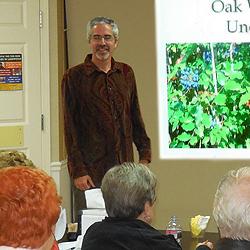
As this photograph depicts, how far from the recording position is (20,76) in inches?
183

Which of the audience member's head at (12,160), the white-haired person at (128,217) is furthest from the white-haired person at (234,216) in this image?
the audience member's head at (12,160)

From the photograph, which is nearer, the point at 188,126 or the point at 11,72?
the point at 11,72

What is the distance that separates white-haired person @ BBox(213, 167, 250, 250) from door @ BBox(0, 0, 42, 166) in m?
2.98

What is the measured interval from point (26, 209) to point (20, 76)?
3.24 m

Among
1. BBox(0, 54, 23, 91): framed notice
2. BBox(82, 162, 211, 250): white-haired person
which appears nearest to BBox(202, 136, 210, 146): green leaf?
BBox(0, 54, 23, 91): framed notice

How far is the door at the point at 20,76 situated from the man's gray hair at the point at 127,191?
242 cm

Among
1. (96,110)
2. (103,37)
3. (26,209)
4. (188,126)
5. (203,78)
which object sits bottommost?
(26,209)

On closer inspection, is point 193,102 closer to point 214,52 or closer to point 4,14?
point 214,52

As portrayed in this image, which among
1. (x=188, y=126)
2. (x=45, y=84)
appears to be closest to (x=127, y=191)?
(x=45, y=84)

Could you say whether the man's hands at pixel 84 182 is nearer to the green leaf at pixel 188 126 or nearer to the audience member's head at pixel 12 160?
the audience member's head at pixel 12 160

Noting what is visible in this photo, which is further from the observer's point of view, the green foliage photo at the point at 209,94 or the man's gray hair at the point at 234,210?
the green foliage photo at the point at 209,94

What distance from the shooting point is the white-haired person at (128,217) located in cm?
215

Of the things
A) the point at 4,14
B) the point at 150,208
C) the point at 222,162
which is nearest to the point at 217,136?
the point at 222,162

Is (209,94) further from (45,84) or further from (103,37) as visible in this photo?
(103,37)
